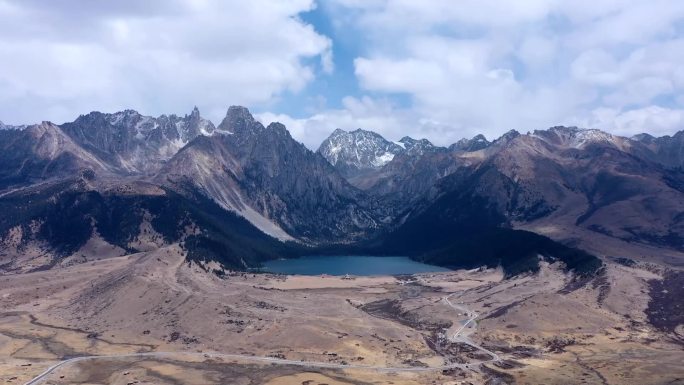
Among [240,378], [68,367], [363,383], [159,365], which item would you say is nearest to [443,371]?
[363,383]

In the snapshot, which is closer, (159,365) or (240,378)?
(240,378)

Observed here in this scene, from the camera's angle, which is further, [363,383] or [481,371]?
[481,371]

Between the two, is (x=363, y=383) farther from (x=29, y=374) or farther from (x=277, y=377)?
(x=29, y=374)

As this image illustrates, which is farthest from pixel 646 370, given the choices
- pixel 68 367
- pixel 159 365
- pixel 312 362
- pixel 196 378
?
pixel 68 367

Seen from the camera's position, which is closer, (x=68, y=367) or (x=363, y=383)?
(x=363, y=383)

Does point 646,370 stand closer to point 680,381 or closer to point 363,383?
point 680,381

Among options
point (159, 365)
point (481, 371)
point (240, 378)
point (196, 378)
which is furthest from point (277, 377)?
point (481, 371)

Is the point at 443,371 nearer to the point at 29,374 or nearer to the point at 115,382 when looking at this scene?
the point at 115,382
